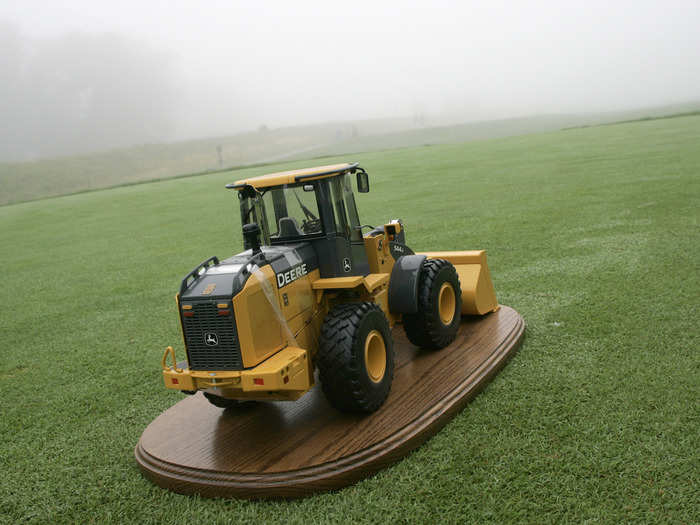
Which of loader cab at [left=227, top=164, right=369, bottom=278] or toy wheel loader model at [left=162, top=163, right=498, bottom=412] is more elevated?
loader cab at [left=227, top=164, right=369, bottom=278]

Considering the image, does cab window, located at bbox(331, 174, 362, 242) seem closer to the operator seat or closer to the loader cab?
the loader cab

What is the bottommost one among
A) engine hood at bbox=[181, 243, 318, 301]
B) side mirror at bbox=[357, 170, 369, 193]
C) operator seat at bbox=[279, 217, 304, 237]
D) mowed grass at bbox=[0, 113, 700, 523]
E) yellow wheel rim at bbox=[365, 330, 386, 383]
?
mowed grass at bbox=[0, 113, 700, 523]

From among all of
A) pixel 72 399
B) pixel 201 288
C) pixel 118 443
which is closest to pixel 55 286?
pixel 72 399

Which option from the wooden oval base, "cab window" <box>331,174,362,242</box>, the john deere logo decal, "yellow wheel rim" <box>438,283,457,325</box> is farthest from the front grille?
"yellow wheel rim" <box>438,283,457,325</box>

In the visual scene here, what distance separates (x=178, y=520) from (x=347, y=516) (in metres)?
1.11

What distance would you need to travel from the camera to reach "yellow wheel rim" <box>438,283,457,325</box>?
5.80 metres

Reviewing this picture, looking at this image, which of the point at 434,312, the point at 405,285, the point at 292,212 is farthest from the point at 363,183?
the point at 434,312

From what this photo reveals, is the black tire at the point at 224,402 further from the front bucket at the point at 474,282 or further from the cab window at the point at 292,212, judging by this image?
the front bucket at the point at 474,282

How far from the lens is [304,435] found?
14.3 feet

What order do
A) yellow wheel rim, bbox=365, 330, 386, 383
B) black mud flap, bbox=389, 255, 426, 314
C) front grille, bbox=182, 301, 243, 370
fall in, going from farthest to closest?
black mud flap, bbox=389, 255, 426, 314 → yellow wheel rim, bbox=365, 330, 386, 383 → front grille, bbox=182, 301, 243, 370

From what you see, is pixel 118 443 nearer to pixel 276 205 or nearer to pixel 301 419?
pixel 301 419

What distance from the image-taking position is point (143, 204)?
2492 centimetres

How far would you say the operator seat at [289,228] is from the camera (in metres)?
5.13

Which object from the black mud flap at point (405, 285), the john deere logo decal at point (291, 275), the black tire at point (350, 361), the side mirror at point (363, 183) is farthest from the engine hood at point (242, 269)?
the black mud flap at point (405, 285)
